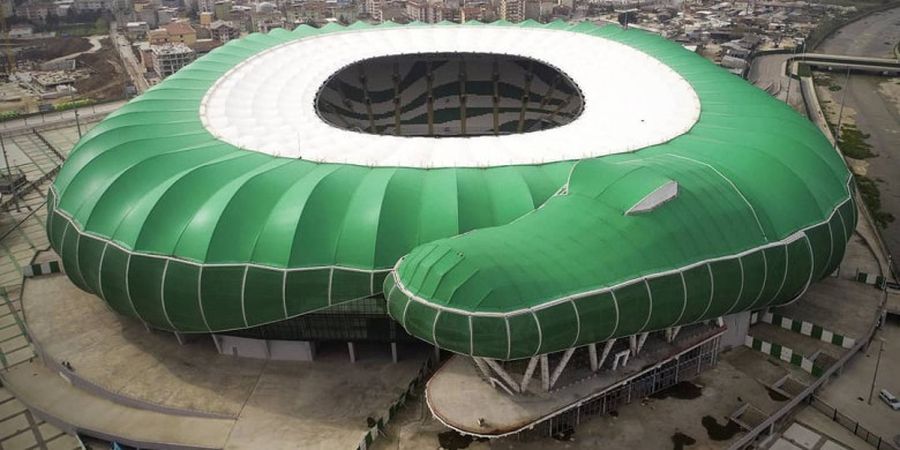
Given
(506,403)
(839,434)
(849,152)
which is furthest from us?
(849,152)

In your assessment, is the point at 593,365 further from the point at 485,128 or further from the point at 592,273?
the point at 485,128

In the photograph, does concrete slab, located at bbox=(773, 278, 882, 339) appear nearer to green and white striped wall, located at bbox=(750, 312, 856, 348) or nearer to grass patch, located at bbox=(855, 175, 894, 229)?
green and white striped wall, located at bbox=(750, 312, 856, 348)

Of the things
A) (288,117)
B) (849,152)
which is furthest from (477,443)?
(849,152)

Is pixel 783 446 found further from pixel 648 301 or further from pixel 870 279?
pixel 870 279

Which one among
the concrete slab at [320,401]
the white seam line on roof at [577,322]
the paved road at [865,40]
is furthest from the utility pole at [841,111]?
the concrete slab at [320,401]

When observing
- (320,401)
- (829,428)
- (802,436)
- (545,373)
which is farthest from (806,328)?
(320,401)

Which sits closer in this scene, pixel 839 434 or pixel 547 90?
pixel 839 434

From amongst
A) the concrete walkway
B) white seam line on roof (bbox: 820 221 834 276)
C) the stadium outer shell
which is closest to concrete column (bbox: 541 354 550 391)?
the stadium outer shell
